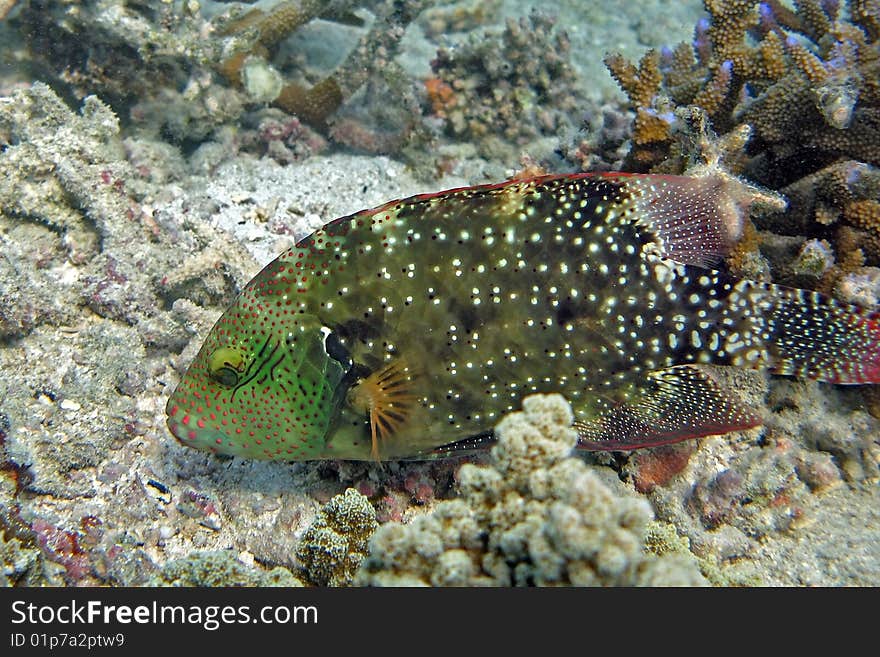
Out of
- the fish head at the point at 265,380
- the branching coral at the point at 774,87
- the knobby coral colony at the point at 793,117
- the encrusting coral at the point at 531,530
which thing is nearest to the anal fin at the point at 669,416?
the encrusting coral at the point at 531,530

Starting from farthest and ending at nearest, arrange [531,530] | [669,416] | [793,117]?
[793,117], [669,416], [531,530]

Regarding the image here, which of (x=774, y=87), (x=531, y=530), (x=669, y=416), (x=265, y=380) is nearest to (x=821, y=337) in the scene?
(x=669, y=416)

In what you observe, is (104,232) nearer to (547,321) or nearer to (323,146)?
(323,146)

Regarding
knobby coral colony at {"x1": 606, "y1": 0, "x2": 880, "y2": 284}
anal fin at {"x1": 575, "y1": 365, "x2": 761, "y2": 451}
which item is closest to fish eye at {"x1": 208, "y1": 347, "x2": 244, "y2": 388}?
anal fin at {"x1": 575, "y1": 365, "x2": 761, "y2": 451}

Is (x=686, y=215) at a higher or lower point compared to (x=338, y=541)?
higher

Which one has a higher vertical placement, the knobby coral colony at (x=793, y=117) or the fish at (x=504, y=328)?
the knobby coral colony at (x=793, y=117)

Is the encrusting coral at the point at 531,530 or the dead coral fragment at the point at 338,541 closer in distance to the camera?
the encrusting coral at the point at 531,530

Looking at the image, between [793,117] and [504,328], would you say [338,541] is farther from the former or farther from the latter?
[793,117]

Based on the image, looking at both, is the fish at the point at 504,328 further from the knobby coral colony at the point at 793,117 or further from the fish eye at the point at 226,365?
the knobby coral colony at the point at 793,117
